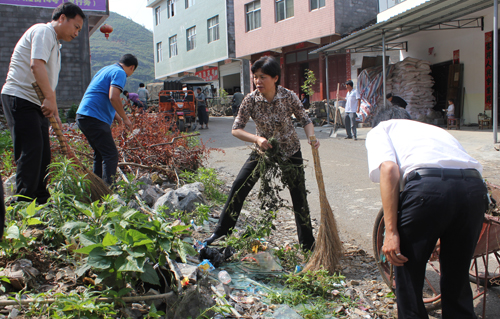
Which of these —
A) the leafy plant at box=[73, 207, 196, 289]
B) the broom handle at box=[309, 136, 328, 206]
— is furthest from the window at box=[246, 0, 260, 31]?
the leafy plant at box=[73, 207, 196, 289]

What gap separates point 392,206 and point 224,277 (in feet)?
4.77

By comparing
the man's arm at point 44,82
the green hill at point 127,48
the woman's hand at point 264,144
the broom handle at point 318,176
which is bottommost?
the broom handle at point 318,176

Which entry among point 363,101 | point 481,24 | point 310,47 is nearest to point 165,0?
point 310,47

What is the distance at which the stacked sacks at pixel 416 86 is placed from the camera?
14.3 meters

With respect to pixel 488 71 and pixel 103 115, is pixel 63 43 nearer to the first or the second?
pixel 103 115

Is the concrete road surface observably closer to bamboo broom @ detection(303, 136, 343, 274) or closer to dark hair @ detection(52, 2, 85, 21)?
bamboo broom @ detection(303, 136, 343, 274)

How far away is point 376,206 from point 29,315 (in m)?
4.19

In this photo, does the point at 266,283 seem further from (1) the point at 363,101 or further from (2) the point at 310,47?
(2) the point at 310,47

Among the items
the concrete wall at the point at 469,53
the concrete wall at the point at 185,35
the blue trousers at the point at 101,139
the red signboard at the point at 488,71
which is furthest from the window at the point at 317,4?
the blue trousers at the point at 101,139

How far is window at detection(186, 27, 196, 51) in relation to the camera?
31.1m

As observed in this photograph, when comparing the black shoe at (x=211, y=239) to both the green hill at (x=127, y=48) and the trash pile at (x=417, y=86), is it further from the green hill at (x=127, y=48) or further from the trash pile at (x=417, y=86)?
the green hill at (x=127, y=48)

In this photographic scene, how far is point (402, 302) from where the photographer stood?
6.64 feet

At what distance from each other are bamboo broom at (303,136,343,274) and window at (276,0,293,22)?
66.1 feet

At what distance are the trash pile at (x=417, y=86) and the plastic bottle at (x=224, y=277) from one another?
1305 centimetres
